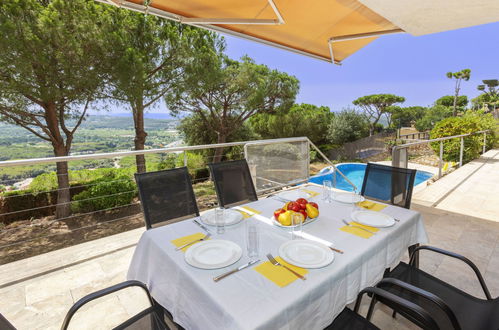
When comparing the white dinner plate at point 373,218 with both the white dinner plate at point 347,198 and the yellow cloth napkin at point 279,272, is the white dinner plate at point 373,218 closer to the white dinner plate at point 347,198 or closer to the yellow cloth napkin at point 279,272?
the white dinner plate at point 347,198

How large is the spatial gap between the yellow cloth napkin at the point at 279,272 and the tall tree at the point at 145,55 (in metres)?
5.75

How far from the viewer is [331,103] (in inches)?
713

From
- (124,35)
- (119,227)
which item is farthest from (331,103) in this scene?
(119,227)

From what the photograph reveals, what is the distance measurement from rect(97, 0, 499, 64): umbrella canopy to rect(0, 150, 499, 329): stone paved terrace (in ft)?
7.22

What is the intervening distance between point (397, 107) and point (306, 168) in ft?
82.3

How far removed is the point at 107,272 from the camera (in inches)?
85.9

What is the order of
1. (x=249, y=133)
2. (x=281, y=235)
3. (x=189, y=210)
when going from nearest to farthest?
(x=281, y=235)
(x=189, y=210)
(x=249, y=133)

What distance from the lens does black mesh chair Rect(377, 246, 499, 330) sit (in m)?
1.04

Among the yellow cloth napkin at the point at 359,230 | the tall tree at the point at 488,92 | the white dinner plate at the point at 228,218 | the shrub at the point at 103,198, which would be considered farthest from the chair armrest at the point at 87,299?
the tall tree at the point at 488,92

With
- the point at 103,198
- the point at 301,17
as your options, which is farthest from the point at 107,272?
the point at 103,198

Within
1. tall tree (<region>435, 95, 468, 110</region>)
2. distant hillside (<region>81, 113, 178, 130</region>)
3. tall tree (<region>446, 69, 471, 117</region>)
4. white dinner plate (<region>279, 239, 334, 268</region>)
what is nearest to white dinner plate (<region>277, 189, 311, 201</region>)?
white dinner plate (<region>279, 239, 334, 268</region>)

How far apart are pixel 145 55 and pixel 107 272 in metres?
6.82

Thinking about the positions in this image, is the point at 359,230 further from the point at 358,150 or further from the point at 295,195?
the point at 358,150

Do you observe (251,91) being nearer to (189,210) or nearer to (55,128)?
(55,128)
